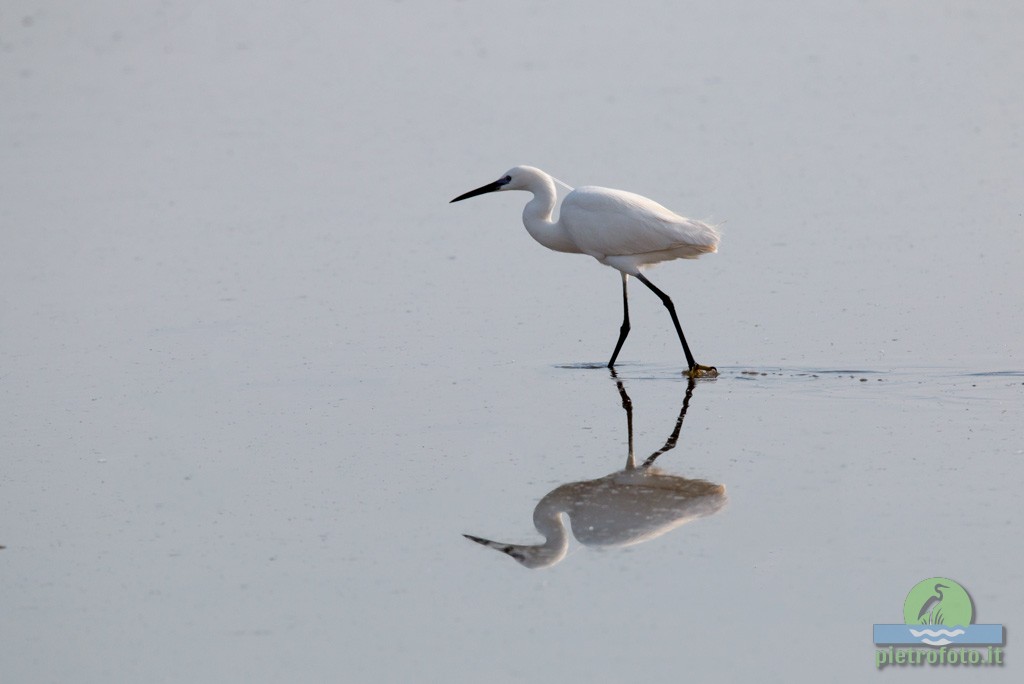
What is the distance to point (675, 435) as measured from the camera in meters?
6.93

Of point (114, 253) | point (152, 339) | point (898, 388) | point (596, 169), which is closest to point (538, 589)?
point (898, 388)

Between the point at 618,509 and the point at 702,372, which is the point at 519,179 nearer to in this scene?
the point at 702,372

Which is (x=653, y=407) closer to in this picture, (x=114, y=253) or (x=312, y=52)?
(x=114, y=253)

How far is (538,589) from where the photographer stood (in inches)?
207

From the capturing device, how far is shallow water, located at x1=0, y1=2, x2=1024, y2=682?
5.04 m

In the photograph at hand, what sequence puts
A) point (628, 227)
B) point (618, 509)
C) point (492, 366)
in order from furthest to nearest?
1. point (628, 227)
2. point (492, 366)
3. point (618, 509)

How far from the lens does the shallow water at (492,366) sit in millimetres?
5035

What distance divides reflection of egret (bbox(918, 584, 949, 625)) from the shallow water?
10 cm

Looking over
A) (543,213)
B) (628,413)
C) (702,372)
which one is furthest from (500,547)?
(543,213)

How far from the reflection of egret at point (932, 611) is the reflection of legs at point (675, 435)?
174 centimetres

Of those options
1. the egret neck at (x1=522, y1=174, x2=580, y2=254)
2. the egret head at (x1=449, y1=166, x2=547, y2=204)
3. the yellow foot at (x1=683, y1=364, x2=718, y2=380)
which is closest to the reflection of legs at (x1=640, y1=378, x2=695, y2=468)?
the yellow foot at (x1=683, y1=364, x2=718, y2=380)

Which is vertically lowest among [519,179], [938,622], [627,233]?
[938,622]

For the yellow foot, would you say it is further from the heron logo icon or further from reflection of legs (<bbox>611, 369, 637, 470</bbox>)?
the heron logo icon

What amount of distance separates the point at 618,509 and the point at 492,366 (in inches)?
94.5
